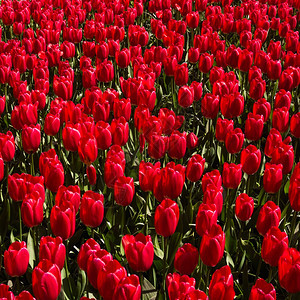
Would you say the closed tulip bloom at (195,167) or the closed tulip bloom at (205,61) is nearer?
the closed tulip bloom at (195,167)

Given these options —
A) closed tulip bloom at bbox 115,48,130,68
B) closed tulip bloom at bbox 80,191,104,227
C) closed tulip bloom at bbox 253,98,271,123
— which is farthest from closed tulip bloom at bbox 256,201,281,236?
closed tulip bloom at bbox 115,48,130,68

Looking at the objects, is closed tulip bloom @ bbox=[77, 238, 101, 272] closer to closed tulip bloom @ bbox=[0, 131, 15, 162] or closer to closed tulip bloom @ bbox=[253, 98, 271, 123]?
closed tulip bloom @ bbox=[0, 131, 15, 162]

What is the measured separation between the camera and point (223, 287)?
6.01 ft

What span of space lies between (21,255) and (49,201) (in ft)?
3.63

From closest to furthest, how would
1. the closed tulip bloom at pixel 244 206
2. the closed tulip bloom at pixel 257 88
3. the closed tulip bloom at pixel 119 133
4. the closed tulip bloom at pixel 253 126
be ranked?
the closed tulip bloom at pixel 244 206
the closed tulip bloom at pixel 119 133
the closed tulip bloom at pixel 253 126
the closed tulip bloom at pixel 257 88

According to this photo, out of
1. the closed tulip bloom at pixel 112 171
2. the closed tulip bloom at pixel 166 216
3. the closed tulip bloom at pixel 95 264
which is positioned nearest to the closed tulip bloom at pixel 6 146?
the closed tulip bloom at pixel 112 171

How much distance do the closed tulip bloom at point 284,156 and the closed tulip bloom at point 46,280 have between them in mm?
1438

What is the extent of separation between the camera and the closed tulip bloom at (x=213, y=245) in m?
2.08

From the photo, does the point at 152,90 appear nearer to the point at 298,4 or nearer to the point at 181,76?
the point at 181,76

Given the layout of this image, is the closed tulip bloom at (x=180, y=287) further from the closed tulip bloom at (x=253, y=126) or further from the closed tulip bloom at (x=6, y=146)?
the closed tulip bloom at (x=253, y=126)

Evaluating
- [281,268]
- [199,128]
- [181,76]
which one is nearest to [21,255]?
[281,268]

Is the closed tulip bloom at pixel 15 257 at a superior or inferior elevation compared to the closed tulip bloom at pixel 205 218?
inferior

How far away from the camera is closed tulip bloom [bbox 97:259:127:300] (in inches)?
71.6

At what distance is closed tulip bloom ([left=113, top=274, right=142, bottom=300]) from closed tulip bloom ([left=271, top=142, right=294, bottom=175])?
1352mm
